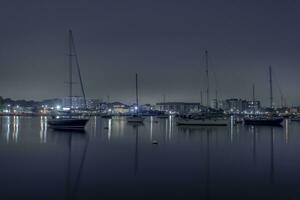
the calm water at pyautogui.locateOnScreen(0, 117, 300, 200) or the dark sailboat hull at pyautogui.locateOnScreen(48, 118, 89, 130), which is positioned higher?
the dark sailboat hull at pyautogui.locateOnScreen(48, 118, 89, 130)

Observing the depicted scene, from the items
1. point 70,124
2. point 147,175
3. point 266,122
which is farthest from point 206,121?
point 147,175

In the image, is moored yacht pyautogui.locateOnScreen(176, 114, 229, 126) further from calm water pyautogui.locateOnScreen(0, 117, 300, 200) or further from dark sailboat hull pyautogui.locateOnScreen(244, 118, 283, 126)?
calm water pyautogui.locateOnScreen(0, 117, 300, 200)

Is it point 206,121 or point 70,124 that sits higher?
point 206,121

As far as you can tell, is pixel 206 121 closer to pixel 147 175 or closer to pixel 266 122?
pixel 266 122

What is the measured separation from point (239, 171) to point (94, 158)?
29.7 feet

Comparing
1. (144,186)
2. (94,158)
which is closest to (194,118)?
(94,158)

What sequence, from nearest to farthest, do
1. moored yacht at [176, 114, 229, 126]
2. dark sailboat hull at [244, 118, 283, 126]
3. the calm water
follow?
the calm water < moored yacht at [176, 114, 229, 126] < dark sailboat hull at [244, 118, 283, 126]

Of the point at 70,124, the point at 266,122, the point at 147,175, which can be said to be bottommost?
the point at 147,175

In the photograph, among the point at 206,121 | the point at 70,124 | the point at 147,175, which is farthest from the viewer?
the point at 206,121

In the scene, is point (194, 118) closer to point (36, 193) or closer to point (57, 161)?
point (57, 161)

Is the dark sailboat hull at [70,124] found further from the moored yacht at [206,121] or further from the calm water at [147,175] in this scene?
the moored yacht at [206,121]

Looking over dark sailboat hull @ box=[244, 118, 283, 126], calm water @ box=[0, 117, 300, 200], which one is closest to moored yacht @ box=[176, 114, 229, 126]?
dark sailboat hull @ box=[244, 118, 283, 126]

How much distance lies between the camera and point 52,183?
45.0ft

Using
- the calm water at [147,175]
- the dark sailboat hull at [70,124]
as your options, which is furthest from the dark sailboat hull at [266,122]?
the calm water at [147,175]
